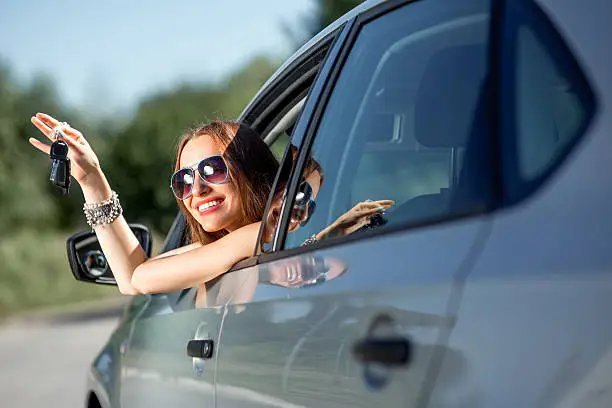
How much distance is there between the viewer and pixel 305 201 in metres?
2.53

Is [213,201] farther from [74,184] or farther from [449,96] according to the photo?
[74,184]

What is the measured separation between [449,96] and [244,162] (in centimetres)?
137

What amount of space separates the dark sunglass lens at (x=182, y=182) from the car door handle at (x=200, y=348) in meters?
0.45

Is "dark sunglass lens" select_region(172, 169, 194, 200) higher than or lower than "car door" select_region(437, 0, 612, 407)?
higher

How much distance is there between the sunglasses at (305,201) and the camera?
98.0 inches

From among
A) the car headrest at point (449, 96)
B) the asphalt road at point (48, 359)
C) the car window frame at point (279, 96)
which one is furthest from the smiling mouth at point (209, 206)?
the asphalt road at point (48, 359)

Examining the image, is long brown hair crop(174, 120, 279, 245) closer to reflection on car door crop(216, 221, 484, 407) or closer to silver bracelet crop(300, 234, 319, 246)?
reflection on car door crop(216, 221, 484, 407)

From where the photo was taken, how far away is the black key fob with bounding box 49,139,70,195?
125 inches

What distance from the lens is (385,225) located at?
2.00 metres

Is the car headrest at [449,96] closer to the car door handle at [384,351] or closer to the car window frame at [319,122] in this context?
the car window frame at [319,122]

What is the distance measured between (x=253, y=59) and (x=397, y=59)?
239ft

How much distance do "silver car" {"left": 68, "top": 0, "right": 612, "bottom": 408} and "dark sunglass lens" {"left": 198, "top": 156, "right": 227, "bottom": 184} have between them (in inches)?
14.8

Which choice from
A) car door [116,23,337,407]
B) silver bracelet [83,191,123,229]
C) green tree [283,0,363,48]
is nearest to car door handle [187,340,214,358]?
car door [116,23,337,407]

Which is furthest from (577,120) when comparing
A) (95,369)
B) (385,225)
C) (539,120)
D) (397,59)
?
(95,369)
